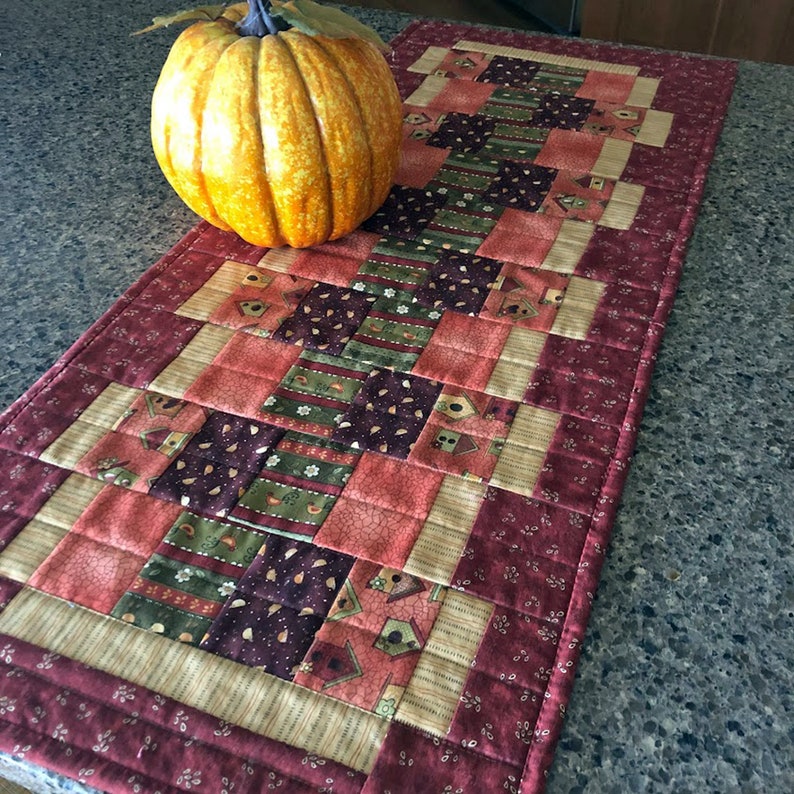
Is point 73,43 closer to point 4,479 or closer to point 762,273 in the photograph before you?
point 4,479

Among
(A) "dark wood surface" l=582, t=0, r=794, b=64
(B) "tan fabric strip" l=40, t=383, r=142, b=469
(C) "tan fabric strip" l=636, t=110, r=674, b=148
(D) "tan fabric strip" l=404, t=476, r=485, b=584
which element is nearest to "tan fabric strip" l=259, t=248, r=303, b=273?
(B) "tan fabric strip" l=40, t=383, r=142, b=469

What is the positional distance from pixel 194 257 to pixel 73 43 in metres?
0.61

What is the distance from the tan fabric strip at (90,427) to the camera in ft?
1.92

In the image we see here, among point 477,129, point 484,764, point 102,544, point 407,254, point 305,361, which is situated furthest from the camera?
point 477,129

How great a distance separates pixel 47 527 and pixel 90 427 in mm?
92

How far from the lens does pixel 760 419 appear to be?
598 millimetres

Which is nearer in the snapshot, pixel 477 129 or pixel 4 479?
pixel 4 479

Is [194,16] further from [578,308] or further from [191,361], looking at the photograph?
[578,308]

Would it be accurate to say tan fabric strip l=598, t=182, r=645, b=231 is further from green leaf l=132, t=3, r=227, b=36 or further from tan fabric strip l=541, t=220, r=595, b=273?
green leaf l=132, t=3, r=227, b=36

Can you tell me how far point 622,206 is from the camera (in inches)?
31.9

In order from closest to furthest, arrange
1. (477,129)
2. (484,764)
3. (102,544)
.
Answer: (484,764), (102,544), (477,129)

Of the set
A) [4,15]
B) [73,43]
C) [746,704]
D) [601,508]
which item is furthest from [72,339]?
[4,15]

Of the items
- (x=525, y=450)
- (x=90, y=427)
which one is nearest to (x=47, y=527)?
(x=90, y=427)

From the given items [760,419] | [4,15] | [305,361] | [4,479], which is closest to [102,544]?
[4,479]
